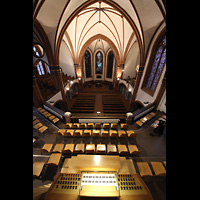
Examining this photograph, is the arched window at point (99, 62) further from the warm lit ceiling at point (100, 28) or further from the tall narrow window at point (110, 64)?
the warm lit ceiling at point (100, 28)

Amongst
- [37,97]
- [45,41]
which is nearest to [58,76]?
[37,97]

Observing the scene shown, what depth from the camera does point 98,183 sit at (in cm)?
353

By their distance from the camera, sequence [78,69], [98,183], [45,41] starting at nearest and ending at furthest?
[98,183]
[45,41]
[78,69]

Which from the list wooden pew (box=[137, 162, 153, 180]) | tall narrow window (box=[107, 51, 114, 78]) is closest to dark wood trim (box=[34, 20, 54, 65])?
wooden pew (box=[137, 162, 153, 180])

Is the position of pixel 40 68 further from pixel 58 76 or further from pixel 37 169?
pixel 37 169

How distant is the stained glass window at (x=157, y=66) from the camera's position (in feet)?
30.3

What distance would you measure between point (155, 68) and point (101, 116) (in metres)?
7.58

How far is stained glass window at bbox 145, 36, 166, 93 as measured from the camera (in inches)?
364

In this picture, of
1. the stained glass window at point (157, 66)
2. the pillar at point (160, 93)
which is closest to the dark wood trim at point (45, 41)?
the stained glass window at point (157, 66)

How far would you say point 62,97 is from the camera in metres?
11.7

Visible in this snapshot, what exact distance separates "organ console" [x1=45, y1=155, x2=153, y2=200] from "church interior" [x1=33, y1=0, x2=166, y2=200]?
26 millimetres

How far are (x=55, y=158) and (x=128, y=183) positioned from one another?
3.69m
